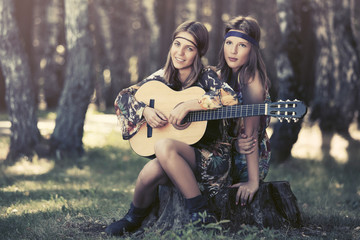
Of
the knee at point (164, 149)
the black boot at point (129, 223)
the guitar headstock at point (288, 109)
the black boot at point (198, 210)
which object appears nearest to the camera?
the guitar headstock at point (288, 109)

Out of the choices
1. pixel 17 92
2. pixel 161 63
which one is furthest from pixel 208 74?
pixel 161 63

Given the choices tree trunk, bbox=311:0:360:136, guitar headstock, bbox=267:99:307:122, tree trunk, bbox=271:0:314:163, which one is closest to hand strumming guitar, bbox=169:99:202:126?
guitar headstock, bbox=267:99:307:122

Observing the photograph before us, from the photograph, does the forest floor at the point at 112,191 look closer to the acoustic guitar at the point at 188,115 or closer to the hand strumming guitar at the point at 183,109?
the acoustic guitar at the point at 188,115

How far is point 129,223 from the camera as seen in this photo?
4.36 meters

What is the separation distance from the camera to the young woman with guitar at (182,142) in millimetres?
4000

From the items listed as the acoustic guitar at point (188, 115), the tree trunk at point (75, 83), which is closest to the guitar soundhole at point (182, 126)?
the acoustic guitar at point (188, 115)

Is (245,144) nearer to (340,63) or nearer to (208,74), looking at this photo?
(208,74)

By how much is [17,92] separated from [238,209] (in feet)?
15.2

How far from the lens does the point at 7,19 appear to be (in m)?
7.48

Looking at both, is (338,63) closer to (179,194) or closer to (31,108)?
(31,108)

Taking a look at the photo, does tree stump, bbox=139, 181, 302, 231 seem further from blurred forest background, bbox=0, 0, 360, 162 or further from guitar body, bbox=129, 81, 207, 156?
blurred forest background, bbox=0, 0, 360, 162

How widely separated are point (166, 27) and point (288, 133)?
572cm

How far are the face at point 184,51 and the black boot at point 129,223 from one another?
1.31 m

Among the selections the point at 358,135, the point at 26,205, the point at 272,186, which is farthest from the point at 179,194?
the point at 358,135
